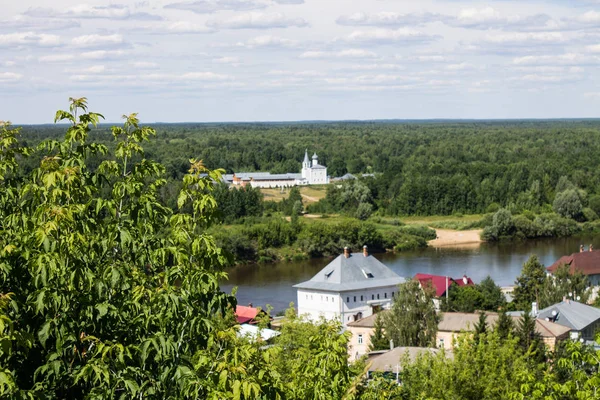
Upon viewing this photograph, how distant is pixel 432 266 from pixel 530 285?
37.0 ft

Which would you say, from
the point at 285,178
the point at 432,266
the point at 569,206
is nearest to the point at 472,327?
the point at 432,266

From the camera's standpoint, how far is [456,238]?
53.4m

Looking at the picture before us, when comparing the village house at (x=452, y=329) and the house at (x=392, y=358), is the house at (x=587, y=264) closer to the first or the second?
the village house at (x=452, y=329)

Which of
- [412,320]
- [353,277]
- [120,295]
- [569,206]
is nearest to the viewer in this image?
[120,295]

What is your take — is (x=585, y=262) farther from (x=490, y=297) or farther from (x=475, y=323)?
(x=475, y=323)

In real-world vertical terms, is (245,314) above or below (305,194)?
above

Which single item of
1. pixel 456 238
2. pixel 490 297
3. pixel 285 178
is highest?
pixel 490 297

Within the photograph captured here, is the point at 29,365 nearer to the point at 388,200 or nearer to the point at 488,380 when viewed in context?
the point at 488,380

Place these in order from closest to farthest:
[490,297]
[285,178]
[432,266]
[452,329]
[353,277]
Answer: [452,329]
[490,297]
[353,277]
[432,266]
[285,178]

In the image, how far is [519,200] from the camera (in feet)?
204

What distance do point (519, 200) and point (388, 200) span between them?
9390 mm

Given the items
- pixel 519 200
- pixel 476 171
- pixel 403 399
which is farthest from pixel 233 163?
pixel 403 399

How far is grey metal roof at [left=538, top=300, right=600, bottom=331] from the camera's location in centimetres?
2441

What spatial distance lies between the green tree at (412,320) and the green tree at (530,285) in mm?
7676
